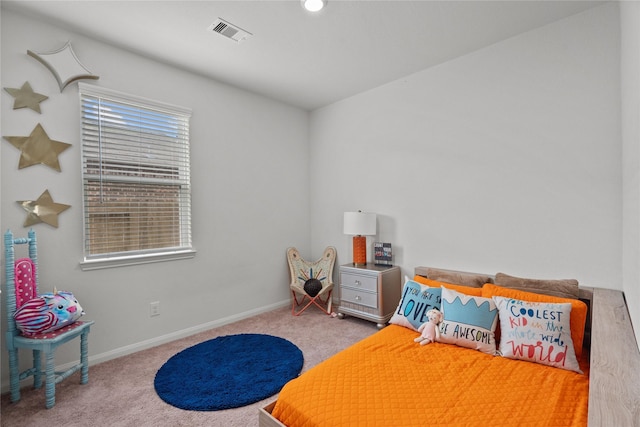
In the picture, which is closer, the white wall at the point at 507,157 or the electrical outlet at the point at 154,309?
the white wall at the point at 507,157

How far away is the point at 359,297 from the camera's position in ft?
11.0

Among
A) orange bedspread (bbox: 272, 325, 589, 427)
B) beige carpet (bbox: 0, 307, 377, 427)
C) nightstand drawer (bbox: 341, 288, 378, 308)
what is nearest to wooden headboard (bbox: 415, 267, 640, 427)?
orange bedspread (bbox: 272, 325, 589, 427)

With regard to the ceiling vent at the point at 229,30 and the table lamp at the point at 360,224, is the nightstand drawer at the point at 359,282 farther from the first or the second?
the ceiling vent at the point at 229,30

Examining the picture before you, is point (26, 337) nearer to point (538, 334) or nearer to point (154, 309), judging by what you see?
point (154, 309)

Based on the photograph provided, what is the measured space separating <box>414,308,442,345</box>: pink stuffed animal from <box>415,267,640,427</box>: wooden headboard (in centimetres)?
85

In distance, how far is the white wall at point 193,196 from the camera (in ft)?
7.45

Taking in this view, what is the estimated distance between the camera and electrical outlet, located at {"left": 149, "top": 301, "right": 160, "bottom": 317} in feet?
9.39

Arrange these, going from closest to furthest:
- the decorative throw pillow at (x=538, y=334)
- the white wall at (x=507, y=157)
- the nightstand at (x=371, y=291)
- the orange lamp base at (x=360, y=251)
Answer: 1. the decorative throw pillow at (x=538, y=334)
2. the white wall at (x=507, y=157)
3. the nightstand at (x=371, y=291)
4. the orange lamp base at (x=360, y=251)

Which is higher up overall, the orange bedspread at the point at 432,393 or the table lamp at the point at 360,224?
the table lamp at the point at 360,224

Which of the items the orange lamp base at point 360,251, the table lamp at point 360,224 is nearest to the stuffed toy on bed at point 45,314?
the table lamp at point 360,224

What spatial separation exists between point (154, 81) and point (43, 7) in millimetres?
858

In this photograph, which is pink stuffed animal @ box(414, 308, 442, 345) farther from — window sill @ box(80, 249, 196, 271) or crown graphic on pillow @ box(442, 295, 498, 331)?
window sill @ box(80, 249, 196, 271)

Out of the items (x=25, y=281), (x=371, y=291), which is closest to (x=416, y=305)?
(x=371, y=291)

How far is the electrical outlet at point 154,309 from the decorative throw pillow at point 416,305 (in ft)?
7.01
